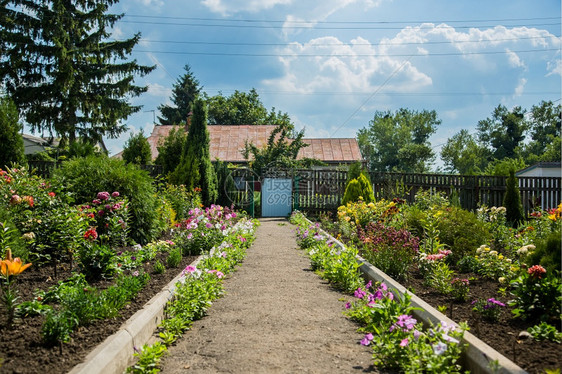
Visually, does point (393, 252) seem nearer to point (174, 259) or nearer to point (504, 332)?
point (504, 332)

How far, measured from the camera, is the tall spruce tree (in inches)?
753

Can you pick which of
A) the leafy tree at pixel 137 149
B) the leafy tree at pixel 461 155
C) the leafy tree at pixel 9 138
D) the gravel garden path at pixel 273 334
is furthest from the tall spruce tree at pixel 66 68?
the leafy tree at pixel 461 155

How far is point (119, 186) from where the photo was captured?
7.40 m

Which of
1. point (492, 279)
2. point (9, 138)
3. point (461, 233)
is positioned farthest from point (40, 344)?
point (9, 138)

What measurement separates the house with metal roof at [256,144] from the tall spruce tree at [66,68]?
21.5 feet

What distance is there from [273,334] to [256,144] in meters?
24.6

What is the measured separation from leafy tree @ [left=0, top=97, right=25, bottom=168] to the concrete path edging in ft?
28.5

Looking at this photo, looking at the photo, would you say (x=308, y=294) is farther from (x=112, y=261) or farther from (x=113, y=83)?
(x=113, y=83)

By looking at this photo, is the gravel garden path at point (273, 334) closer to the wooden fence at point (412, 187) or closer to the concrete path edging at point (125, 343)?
the concrete path edging at point (125, 343)

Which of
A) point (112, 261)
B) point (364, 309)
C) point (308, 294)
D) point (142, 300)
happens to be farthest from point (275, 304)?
point (112, 261)

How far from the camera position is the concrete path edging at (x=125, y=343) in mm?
2642

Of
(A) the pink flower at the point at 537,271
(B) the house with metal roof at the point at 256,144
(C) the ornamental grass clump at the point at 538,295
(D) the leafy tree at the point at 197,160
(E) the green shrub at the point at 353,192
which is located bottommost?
(C) the ornamental grass clump at the point at 538,295

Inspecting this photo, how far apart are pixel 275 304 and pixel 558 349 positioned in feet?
9.02

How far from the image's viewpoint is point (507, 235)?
22.9 ft
